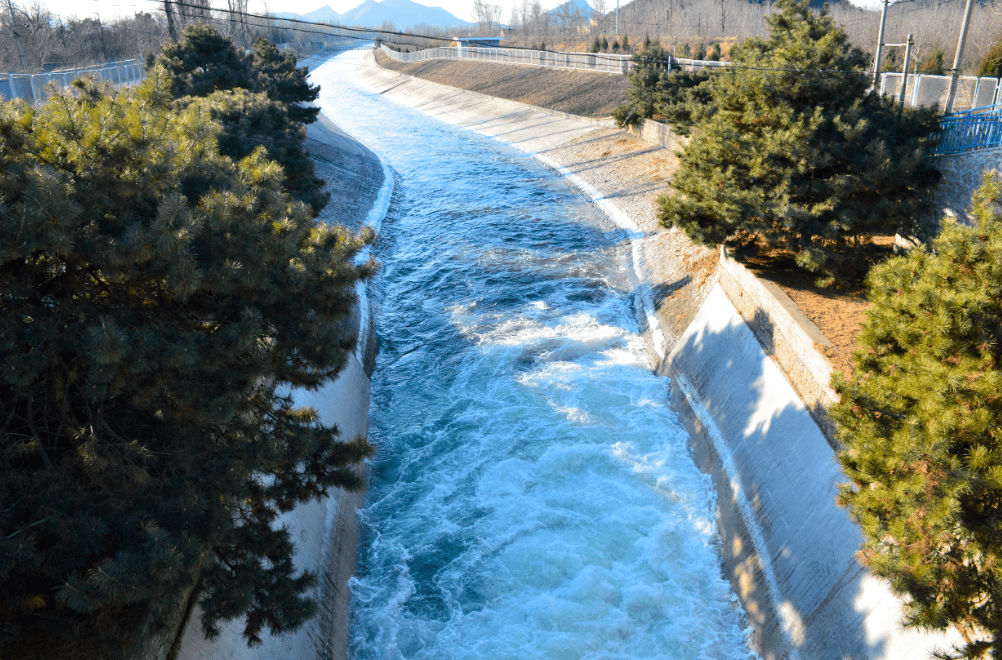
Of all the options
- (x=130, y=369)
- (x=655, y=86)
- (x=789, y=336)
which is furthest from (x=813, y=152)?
(x=655, y=86)

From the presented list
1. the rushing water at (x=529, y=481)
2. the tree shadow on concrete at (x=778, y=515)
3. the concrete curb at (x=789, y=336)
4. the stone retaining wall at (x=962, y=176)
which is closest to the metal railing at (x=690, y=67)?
the stone retaining wall at (x=962, y=176)

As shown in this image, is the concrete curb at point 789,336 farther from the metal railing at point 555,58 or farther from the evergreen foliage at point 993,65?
the metal railing at point 555,58

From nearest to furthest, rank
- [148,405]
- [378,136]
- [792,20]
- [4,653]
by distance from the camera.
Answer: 1. [4,653]
2. [148,405]
3. [792,20]
4. [378,136]

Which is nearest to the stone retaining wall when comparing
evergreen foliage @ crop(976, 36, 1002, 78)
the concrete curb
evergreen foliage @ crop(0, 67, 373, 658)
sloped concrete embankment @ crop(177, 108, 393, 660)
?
the concrete curb

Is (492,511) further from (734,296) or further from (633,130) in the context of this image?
(633,130)

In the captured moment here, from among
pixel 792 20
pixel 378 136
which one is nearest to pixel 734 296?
pixel 792 20

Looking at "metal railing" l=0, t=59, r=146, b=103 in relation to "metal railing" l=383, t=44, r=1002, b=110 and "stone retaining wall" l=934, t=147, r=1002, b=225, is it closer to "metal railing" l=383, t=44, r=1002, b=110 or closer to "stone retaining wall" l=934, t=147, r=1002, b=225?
"stone retaining wall" l=934, t=147, r=1002, b=225
